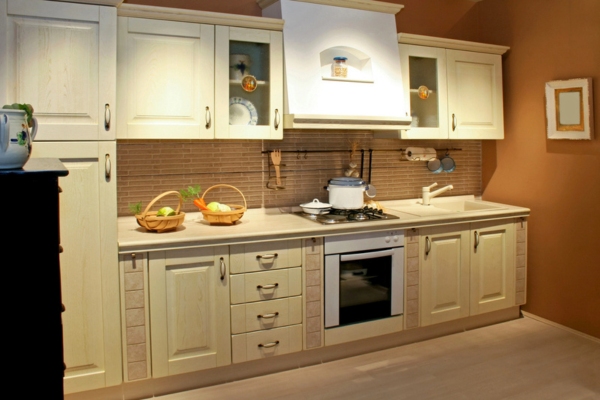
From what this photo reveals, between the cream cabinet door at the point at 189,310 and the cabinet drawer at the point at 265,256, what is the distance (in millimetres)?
65

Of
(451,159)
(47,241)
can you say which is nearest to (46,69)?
(47,241)

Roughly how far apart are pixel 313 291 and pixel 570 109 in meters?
2.09

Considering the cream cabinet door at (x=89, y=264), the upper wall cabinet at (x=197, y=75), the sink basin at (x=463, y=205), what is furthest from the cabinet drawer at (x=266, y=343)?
the sink basin at (x=463, y=205)

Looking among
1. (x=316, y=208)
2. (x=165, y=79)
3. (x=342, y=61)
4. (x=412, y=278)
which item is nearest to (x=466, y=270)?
(x=412, y=278)

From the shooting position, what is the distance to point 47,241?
1229 mm

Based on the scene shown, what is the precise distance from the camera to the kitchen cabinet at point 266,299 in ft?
9.59

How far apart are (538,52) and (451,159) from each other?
946 millimetres

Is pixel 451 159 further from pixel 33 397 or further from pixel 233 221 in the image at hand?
pixel 33 397

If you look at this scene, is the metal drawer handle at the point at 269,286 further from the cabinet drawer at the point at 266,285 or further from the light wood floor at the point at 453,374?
the light wood floor at the point at 453,374

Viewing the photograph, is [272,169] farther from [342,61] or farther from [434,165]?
[434,165]

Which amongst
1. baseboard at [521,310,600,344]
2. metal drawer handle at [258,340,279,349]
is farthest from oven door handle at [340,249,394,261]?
baseboard at [521,310,600,344]

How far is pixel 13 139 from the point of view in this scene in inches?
52.2

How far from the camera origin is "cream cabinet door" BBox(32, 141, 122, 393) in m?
2.56

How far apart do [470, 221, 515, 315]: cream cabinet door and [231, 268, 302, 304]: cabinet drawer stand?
131 cm
